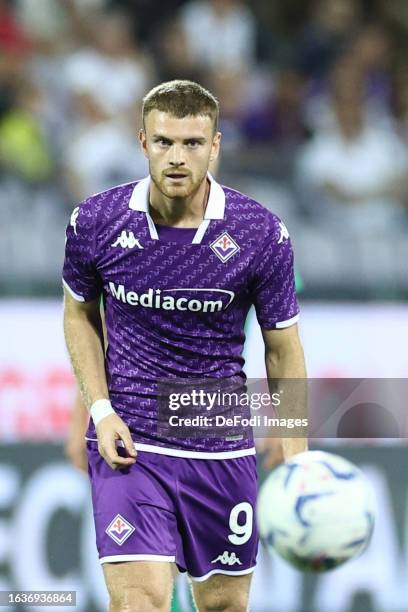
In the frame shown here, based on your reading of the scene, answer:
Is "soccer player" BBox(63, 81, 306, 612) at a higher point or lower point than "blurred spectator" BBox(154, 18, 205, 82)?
lower

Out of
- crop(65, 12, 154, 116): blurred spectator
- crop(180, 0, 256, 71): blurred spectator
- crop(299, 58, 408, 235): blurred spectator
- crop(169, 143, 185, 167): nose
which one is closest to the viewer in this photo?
crop(169, 143, 185, 167): nose

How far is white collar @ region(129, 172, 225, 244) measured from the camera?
441cm

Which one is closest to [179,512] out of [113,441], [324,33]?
[113,441]

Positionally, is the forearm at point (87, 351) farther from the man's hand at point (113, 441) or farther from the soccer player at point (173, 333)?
the man's hand at point (113, 441)

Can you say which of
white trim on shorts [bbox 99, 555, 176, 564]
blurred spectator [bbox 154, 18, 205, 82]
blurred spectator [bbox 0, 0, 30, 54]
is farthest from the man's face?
blurred spectator [bbox 0, 0, 30, 54]

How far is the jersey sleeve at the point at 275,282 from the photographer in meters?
4.42

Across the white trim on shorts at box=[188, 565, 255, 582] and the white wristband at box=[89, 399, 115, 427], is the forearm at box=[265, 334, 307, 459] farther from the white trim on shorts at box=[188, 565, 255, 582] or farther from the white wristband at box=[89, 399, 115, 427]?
the white wristband at box=[89, 399, 115, 427]

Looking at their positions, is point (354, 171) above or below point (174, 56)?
below

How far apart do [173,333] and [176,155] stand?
62 centimetres

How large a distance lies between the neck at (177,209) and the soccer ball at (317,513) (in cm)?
89

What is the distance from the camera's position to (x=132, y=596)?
4.15m

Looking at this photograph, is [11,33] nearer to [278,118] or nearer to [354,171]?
[278,118]

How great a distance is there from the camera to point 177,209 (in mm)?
4422

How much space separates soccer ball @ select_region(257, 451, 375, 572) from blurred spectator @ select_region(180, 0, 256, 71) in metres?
6.95
